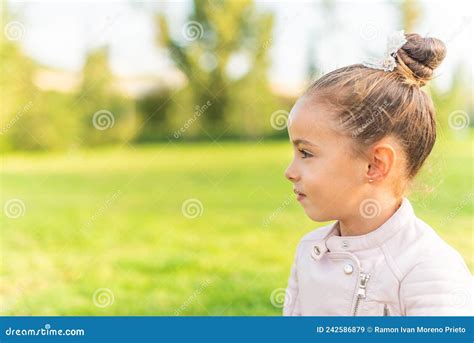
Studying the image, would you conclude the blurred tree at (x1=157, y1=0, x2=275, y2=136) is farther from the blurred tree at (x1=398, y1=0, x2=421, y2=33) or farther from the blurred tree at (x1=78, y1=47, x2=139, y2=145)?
the blurred tree at (x1=398, y1=0, x2=421, y2=33)

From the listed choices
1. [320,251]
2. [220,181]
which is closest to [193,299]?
[320,251]

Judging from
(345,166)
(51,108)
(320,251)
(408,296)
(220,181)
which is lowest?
(408,296)

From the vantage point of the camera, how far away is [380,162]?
79.5 inches

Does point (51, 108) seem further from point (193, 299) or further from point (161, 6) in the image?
point (193, 299)

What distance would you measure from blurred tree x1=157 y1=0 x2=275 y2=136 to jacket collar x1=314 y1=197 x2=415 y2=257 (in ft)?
19.0

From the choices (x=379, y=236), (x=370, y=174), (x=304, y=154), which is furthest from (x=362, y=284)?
(x=304, y=154)

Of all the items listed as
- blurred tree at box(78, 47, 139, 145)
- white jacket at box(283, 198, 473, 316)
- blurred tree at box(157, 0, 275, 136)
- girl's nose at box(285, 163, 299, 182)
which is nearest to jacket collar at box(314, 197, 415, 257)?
white jacket at box(283, 198, 473, 316)

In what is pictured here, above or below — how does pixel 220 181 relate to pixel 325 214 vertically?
above

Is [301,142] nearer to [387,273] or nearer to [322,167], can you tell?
[322,167]

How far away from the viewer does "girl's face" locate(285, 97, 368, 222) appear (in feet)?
6.65

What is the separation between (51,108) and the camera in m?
9.64

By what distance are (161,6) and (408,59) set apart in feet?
22.5

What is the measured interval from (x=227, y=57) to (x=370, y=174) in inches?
251
